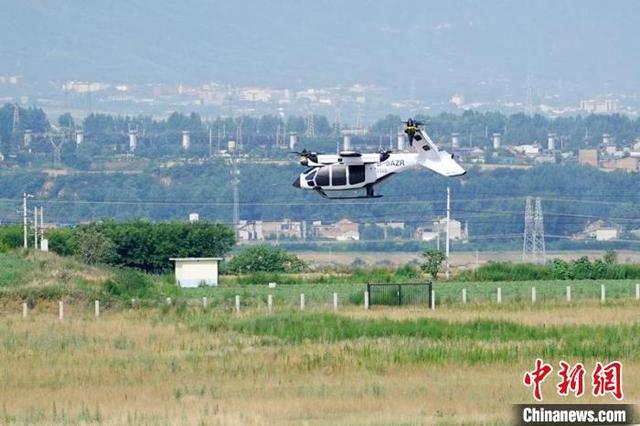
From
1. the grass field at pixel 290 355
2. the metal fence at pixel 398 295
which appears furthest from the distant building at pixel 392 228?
the metal fence at pixel 398 295

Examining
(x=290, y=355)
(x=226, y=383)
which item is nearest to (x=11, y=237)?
(x=290, y=355)

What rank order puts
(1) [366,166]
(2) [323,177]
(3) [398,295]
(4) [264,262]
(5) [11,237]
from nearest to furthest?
(1) [366,166]
(2) [323,177]
(3) [398,295]
(4) [264,262]
(5) [11,237]

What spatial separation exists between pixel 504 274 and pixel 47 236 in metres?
23.3

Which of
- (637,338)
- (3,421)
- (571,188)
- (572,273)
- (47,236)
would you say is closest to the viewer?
(3,421)

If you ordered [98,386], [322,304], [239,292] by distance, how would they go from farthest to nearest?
[239,292] < [322,304] < [98,386]

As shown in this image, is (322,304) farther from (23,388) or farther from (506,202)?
(506,202)

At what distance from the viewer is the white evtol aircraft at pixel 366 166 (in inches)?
1518

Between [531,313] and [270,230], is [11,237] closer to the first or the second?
[531,313]

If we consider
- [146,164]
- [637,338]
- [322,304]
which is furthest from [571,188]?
[637,338]

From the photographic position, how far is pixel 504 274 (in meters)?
63.0

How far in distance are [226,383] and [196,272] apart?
1191 inches

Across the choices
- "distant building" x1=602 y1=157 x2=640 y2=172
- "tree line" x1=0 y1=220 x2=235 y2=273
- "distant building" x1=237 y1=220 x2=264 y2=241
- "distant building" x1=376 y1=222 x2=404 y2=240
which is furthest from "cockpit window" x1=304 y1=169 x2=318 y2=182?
"distant building" x1=602 y1=157 x2=640 y2=172

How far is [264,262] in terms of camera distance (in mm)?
75562

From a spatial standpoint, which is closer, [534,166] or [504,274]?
[504,274]
